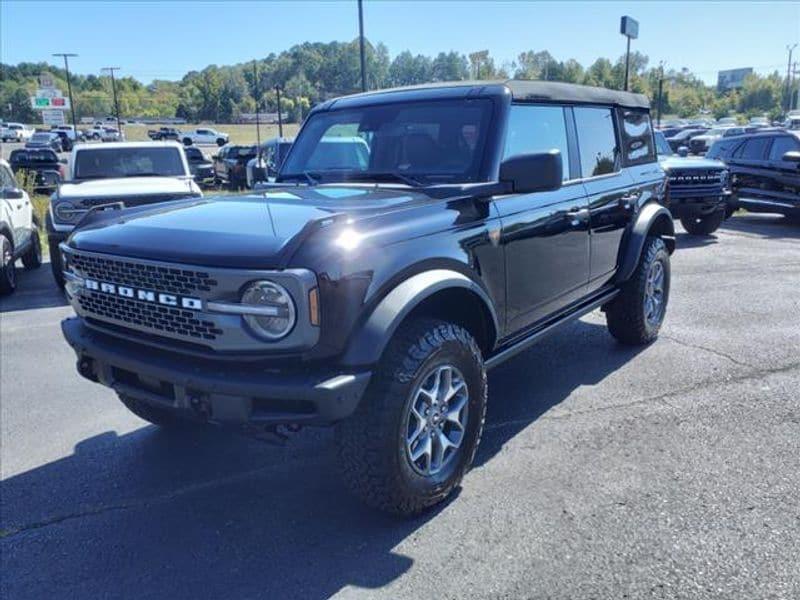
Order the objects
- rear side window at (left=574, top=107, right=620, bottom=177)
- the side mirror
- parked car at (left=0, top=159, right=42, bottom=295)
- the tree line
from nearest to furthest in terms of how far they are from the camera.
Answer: the side mirror < rear side window at (left=574, top=107, right=620, bottom=177) < parked car at (left=0, top=159, right=42, bottom=295) < the tree line

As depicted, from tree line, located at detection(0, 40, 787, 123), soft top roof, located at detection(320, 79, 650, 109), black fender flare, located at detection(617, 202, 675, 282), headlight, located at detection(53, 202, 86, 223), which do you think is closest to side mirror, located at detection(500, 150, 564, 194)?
soft top roof, located at detection(320, 79, 650, 109)

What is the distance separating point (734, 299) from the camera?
730 centimetres

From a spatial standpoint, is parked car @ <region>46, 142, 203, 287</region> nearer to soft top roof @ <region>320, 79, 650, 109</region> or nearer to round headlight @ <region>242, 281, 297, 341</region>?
soft top roof @ <region>320, 79, 650, 109</region>

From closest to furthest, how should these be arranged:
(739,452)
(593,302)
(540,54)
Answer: (739,452) < (593,302) < (540,54)

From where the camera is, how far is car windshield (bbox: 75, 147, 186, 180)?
9.75 meters

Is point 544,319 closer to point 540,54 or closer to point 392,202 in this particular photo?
point 392,202

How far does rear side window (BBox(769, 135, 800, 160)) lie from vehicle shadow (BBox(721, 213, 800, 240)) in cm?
136

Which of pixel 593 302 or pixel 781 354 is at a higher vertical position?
pixel 593 302

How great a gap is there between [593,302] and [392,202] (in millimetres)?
2128

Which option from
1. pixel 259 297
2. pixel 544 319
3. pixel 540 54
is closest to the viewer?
pixel 259 297

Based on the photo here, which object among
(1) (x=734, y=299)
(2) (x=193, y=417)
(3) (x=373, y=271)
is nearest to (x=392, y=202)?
(3) (x=373, y=271)

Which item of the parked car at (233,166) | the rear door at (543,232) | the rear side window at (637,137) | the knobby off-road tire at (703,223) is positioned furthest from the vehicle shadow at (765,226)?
the parked car at (233,166)

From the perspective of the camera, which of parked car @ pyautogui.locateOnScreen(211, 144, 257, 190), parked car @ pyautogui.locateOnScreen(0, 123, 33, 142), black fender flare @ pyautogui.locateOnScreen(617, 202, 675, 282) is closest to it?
black fender flare @ pyautogui.locateOnScreen(617, 202, 675, 282)

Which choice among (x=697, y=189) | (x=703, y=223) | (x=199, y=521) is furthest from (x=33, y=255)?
(x=703, y=223)
